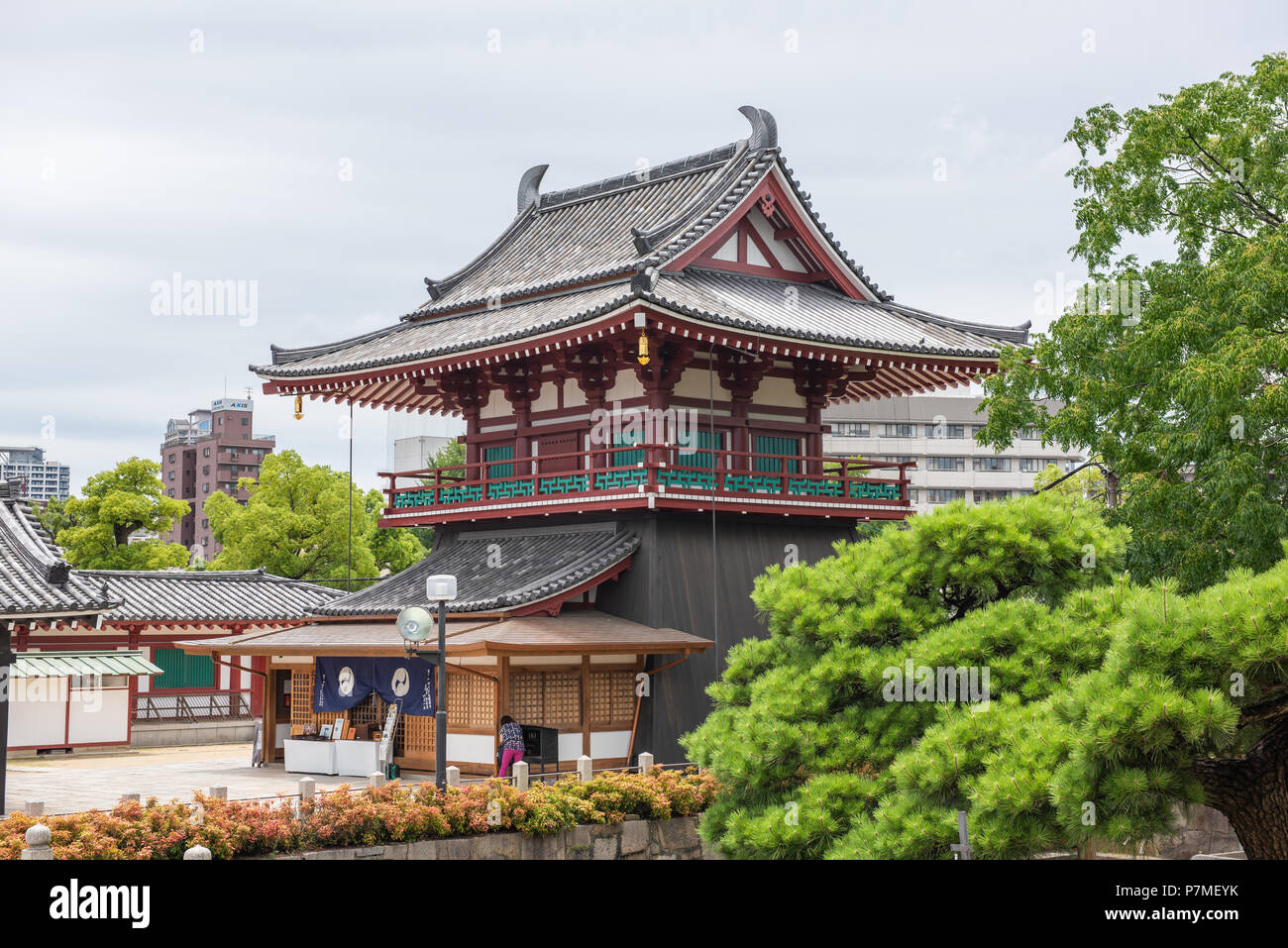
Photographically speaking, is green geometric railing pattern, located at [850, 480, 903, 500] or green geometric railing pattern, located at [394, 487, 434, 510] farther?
green geometric railing pattern, located at [394, 487, 434, 510]

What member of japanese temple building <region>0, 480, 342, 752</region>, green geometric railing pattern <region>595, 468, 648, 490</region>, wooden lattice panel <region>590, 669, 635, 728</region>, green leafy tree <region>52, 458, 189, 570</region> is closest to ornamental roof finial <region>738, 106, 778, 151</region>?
green geometric railing pattern <region>595, 468, 648, 490</region>

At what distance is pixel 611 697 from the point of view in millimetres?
26938

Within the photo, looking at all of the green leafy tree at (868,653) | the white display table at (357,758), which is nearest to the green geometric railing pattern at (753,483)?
the white display table at (357,758)

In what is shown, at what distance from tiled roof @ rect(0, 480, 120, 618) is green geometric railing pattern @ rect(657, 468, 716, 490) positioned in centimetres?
1037

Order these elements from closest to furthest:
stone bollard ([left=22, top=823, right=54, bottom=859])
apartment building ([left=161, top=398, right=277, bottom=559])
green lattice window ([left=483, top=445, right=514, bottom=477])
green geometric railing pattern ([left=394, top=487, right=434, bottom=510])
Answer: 1. stone bollard ([left=22, top=823, right=54, bottom=859])
2. green lattice window ([left=483, top=445, right=514, bottom=477])
3. green geometric railing pattern ([left=394, top=487, right=434, bottom=510])
4. apartment building ([left=161, top=398, right=277, bottom=559])

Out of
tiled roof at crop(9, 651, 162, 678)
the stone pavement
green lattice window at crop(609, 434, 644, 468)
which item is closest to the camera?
the stone pavement

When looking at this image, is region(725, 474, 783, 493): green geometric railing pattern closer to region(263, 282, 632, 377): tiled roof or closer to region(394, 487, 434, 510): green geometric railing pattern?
region(263, 282, 632, 377): tiled roof

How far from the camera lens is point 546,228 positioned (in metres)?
35.8

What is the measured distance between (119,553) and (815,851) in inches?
1616

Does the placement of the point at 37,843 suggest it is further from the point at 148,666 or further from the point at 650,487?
the point at 148,666

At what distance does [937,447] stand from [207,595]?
7080 cm

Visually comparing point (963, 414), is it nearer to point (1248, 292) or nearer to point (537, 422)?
point (537, 422)

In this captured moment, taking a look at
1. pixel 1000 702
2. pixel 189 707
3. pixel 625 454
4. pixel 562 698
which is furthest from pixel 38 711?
pixel 1000 702

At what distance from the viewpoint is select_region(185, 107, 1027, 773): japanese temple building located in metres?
26.2
